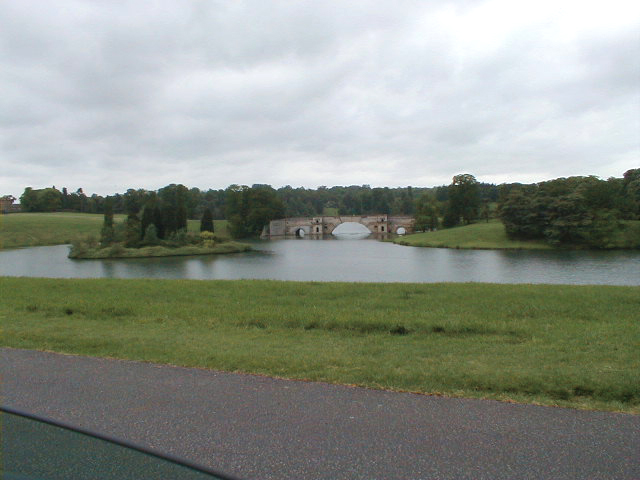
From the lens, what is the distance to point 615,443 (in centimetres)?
399

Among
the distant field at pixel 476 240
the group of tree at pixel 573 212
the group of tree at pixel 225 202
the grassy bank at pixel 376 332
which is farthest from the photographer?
→ the group of tree at pixel 225 202

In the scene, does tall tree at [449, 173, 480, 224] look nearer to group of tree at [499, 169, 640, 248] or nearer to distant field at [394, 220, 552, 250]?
distant field at [394, 220, 552, 250]

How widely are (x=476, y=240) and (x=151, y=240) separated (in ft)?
139

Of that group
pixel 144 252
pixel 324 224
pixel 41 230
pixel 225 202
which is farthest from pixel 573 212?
pixel 225 202

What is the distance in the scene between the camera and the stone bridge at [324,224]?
10836 cm

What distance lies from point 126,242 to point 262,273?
3288 cm

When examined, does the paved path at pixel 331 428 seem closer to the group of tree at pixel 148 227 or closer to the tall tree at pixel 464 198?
the group of tree at pixel 148 227

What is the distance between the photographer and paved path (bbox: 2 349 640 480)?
368cm

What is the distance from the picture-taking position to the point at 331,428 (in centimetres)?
436

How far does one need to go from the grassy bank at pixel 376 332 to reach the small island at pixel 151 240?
→ 143ft

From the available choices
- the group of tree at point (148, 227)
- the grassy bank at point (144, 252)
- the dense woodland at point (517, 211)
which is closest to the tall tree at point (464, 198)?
the dense woodland at point (517, 211)

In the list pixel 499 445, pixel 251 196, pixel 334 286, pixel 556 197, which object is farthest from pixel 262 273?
pixel 251 196

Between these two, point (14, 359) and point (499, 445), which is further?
point (14, 359)

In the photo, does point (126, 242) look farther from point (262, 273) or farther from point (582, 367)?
point (582, 367)
